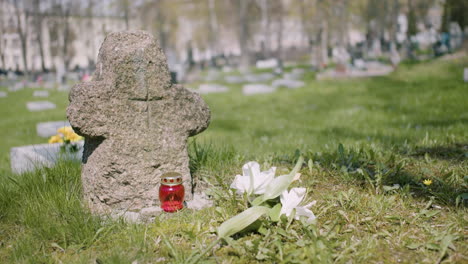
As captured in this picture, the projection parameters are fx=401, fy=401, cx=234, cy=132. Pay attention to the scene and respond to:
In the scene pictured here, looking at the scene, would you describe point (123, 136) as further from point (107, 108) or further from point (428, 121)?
point (428, 121)

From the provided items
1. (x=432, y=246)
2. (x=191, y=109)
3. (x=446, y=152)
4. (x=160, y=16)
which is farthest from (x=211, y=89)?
(x=160, y=16)

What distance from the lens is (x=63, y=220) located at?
250 centimetres

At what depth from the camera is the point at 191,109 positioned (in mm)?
2965

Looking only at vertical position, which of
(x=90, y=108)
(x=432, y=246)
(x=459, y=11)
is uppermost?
(x=459, y=11)

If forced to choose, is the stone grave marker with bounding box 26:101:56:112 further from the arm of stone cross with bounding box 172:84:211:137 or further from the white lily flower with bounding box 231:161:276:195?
the white lily flower with bounding box 231:161:276:195

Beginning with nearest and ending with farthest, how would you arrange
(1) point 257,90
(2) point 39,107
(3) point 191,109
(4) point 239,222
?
(4) point 239,222, (3) point 191,109, (2) point 39,107, (1) point 257,90

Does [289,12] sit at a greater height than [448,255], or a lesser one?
greater

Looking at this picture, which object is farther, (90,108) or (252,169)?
(90,108)

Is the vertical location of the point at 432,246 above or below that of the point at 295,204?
below

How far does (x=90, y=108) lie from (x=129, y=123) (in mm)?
276

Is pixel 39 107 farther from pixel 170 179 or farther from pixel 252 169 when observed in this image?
pixel 252 169

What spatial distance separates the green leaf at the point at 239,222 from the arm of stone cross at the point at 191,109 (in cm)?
93

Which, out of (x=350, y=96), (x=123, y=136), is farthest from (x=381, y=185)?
(x=350, y=96)

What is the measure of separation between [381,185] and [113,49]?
2.14m
